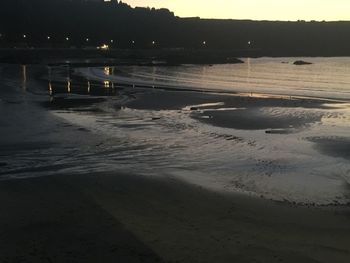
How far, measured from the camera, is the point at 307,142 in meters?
17.9

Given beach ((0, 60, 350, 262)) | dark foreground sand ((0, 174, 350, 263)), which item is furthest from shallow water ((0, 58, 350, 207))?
dark foreground sand ((0, 174, 350, 263))

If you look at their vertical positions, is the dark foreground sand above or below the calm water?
below

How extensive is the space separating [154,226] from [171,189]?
279 cm

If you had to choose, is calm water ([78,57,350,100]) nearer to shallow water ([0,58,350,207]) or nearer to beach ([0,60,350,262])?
shallow water ([0,58,350,207])

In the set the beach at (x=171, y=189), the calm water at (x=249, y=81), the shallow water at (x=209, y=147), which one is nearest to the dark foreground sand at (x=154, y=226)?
the beach at (x=171, y=189)

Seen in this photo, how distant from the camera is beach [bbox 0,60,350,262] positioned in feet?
24.3

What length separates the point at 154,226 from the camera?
8336mm

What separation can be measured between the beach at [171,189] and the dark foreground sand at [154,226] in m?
0.02

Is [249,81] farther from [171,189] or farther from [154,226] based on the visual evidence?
[154,226]

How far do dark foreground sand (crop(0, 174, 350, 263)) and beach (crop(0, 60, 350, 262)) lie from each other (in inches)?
0.9

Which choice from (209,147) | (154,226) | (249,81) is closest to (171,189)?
(154,226)

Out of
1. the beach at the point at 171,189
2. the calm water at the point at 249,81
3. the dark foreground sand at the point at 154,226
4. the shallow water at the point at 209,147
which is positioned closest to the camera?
the dark foreground sand at the point at 154,226

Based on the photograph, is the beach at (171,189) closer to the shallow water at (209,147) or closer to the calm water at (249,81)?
the shallow water at (209,147)

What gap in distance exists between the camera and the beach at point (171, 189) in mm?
7422
